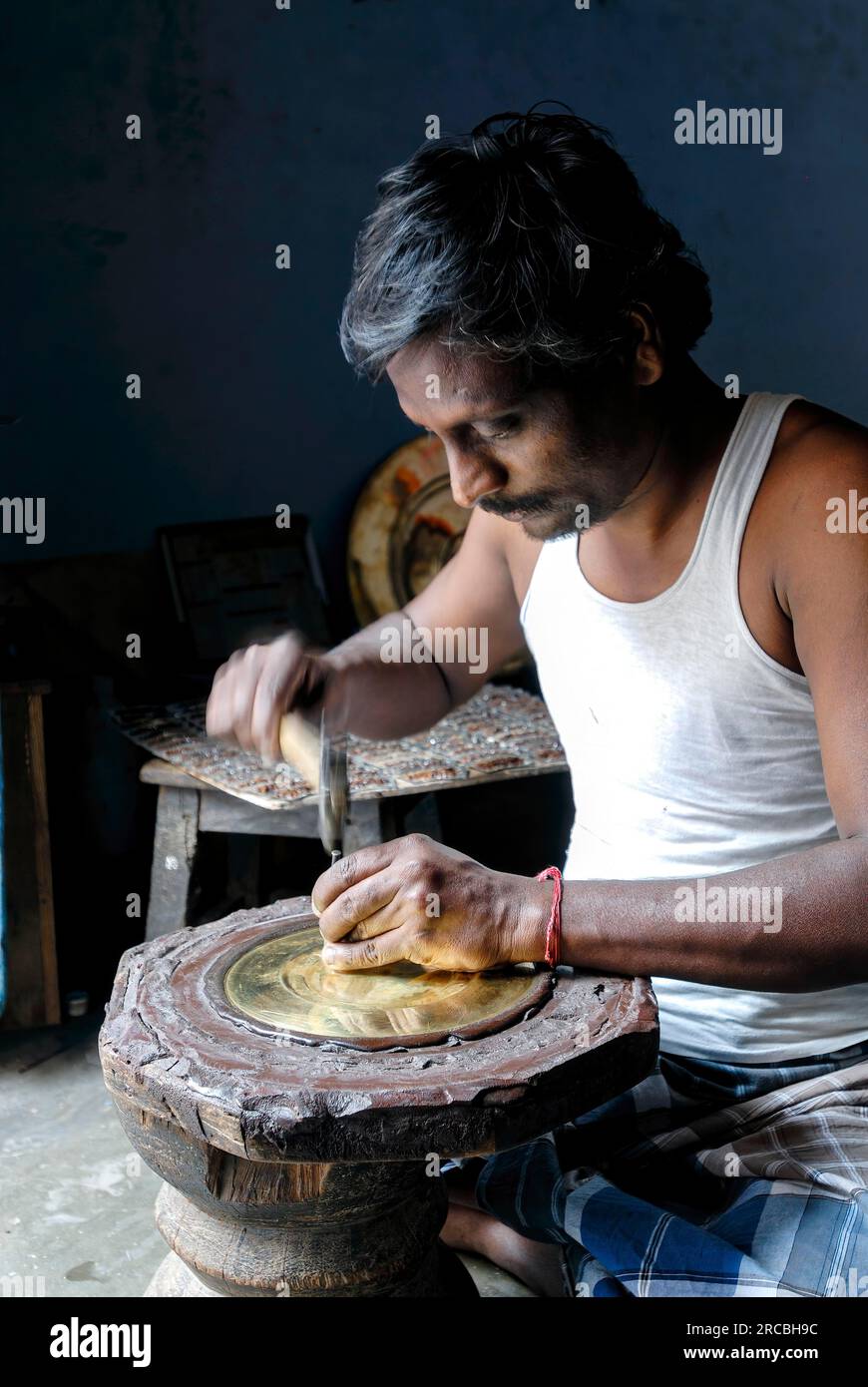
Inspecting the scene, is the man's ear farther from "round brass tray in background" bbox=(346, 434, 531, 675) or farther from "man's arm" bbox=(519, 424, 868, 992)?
"round brass tray in background" bbox=(346, 434, 531, 675)

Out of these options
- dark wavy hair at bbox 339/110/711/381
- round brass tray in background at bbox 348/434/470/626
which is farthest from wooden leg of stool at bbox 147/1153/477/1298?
round brass tray in background at bbox 348/434/470/626

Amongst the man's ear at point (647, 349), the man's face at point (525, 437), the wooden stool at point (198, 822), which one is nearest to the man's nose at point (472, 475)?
the man's face at point (525, 437)

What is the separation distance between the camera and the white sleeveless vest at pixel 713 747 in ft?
6.07

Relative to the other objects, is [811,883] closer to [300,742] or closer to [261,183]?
[300,742]

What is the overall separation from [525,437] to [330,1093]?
904 millimetres

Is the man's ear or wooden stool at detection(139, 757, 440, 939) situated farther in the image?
wooden stool at detection(139, 757, 440, 939)

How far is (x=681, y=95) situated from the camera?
445cm

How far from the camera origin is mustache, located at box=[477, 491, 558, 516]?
5.91 ft

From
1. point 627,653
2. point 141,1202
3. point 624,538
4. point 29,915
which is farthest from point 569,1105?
point 29,915

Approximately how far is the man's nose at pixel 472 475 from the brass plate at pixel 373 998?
66cm

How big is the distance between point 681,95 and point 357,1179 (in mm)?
4138

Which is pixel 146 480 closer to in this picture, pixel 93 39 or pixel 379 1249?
pixel 93 39

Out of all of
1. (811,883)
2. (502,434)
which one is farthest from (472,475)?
(811,883)

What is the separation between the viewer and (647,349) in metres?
1.81
